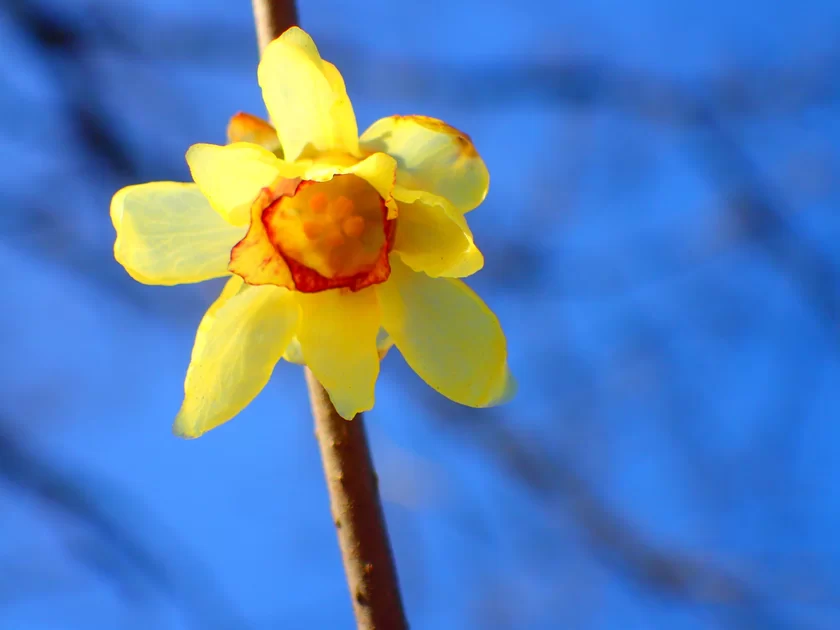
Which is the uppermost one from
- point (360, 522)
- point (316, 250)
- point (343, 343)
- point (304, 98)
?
point (304, 98)

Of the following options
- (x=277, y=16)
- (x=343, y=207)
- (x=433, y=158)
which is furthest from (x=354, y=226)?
(x=277, y=16)

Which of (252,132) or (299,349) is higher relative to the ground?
(252,132)

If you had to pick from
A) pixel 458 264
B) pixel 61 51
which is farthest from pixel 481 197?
pixel 61 51

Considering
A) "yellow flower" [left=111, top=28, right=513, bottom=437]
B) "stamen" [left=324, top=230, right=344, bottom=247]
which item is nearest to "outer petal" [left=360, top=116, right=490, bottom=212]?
"yellow flower" [left=111, top=28, right=513, bottom=437]

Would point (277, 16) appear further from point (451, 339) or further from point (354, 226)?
point (451, 339)

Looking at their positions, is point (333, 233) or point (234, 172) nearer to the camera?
point (234, 172)

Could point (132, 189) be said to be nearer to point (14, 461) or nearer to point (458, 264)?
point (458, 264)

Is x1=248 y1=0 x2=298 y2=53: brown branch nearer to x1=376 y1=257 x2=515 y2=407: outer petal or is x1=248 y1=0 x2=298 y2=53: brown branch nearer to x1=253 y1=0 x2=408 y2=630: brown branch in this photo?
x1=376 y1=257 x2=515 y2=407: outer petal
